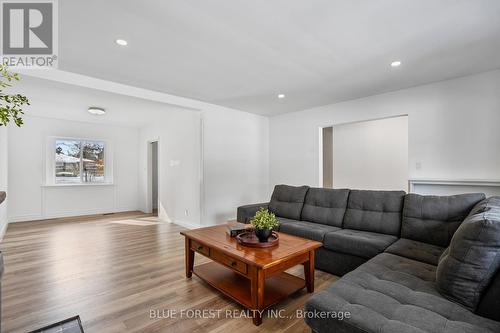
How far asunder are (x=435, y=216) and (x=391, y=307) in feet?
5.38

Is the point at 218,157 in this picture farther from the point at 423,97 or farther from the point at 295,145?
the point at 423,97

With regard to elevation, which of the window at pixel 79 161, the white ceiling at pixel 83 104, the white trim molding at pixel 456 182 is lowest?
the white trim molding at pixel 456 182

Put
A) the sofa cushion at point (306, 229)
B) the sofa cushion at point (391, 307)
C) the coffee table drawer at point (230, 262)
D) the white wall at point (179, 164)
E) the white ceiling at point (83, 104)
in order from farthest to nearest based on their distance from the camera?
the white wall at point (179, 164)
the white ceiling at point (83, 104)
the sofa cushion at point (306, 229)
the coffee table drawer at point (230, 262)
the sofa cushion at point (391, 307)

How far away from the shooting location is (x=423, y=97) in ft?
12.4

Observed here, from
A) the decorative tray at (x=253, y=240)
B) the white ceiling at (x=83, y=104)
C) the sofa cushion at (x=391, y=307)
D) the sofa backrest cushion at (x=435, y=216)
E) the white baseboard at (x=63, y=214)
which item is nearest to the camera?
the sofa cushion at (x=391, y=307)

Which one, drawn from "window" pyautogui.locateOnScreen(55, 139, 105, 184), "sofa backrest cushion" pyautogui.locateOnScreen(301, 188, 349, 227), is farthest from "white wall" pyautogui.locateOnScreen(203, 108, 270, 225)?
"window" pyautogui.locateOnScreen(55, 139, 105, 184)

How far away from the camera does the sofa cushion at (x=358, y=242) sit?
2.53 meters

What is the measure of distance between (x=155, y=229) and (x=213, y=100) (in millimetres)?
2816

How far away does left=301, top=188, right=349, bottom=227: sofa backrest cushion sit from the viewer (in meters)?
3.37

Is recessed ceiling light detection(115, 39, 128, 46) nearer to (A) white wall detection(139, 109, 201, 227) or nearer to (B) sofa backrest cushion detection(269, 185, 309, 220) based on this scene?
(A) white wall detection(139, 109, 201, 227)

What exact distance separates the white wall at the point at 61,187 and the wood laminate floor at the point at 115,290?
1.74 m

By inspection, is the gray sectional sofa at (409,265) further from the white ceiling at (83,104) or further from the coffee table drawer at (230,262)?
the white ceiling at (83,104)

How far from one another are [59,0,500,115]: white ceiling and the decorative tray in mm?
1970

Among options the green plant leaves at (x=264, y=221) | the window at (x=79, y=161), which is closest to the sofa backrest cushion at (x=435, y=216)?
the green plant leaves at (x=264, y=221)
